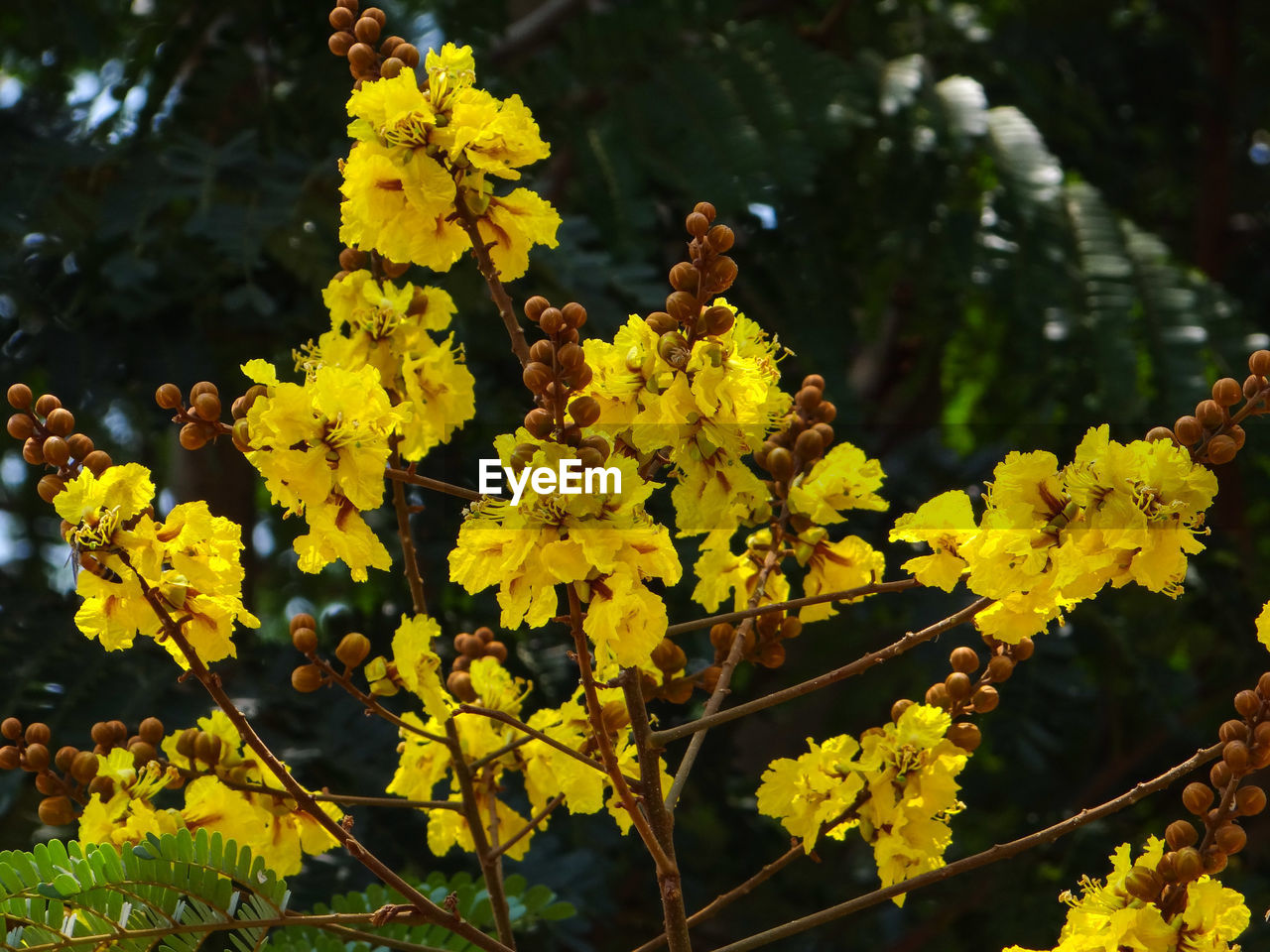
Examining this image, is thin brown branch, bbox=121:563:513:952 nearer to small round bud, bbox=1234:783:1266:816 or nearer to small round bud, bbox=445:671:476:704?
small round bud, bbox=445:671:476:704

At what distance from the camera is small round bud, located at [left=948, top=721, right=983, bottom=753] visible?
89cm

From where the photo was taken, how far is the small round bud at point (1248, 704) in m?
0.75

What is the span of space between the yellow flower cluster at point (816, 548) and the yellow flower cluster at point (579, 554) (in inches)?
8.3

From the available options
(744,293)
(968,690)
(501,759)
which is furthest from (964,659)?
(744,293)

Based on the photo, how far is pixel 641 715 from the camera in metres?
0.78

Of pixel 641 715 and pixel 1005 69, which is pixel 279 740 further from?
pixel 1005 69

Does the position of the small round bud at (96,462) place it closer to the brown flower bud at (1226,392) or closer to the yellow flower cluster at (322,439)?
the yellow flower cluster at (322,439)

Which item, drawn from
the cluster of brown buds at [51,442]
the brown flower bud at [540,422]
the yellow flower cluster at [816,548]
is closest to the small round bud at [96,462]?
the cluster of brown buds at [51,442]

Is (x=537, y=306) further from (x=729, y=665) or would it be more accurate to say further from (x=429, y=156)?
(x=729, y=665)

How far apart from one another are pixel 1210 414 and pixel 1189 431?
16mm

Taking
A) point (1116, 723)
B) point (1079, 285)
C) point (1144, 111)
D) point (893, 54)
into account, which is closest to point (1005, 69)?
point (893, 54)

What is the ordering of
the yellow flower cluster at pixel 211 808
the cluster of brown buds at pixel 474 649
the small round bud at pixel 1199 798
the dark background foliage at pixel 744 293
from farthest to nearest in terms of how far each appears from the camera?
the dark background foliage at pixel 744 293, the cluster of brown buds at pixel 474 649, the yellow flower cluster at pixel 211 808, the small round bud at pixel 1199 798

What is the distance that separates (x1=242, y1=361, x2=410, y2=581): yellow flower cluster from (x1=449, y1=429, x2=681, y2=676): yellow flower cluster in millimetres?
89

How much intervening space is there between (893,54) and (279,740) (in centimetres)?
150
